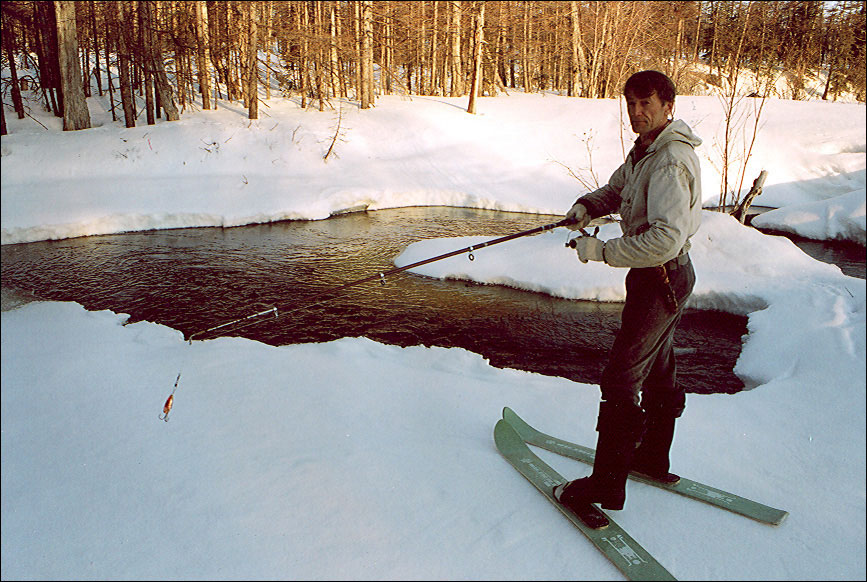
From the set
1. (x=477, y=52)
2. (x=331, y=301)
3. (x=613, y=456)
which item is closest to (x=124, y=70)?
(x=477, y=52)

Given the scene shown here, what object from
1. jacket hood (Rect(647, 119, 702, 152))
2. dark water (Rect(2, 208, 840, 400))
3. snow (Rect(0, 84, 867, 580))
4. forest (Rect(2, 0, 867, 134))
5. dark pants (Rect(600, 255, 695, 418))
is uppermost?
forest (Rect(2, 0, 867, 134))

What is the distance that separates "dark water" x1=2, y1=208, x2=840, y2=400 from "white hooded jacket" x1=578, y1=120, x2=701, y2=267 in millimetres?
3326

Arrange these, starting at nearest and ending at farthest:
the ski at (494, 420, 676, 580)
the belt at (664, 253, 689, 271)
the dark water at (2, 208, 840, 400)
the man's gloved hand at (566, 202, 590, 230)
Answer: the ski at (494, 420, 676, 580)
the belt at (664, 253, 689, 271)
the man's gloved hand at (566, 202, 590, 230)
the dark water at (2, 208, 840, 400)

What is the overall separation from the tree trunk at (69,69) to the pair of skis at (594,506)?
15.2 metres

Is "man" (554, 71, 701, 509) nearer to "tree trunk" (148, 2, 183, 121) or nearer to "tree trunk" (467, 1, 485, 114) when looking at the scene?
"tree trunk" (148, 2, 183, 121)

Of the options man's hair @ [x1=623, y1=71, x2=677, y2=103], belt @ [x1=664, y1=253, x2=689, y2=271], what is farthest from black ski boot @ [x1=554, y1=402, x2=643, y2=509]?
man's hair @ [x1=623, y1=71, x2=677, y2=103]

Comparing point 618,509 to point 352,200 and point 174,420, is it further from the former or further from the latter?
point 352,200

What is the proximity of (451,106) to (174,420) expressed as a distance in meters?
19.5

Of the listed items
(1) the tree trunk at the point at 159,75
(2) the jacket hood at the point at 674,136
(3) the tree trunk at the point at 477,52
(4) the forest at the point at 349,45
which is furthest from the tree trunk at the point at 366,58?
(2) the jacket hood at the point at 674,136

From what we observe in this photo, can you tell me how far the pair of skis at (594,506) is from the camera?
90.1 inches

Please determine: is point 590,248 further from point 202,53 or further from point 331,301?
point 202,53

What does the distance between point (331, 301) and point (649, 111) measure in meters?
5.91

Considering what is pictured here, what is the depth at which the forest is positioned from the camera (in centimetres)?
Result: 1092

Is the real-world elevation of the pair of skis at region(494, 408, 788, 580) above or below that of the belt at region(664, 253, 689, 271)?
below
